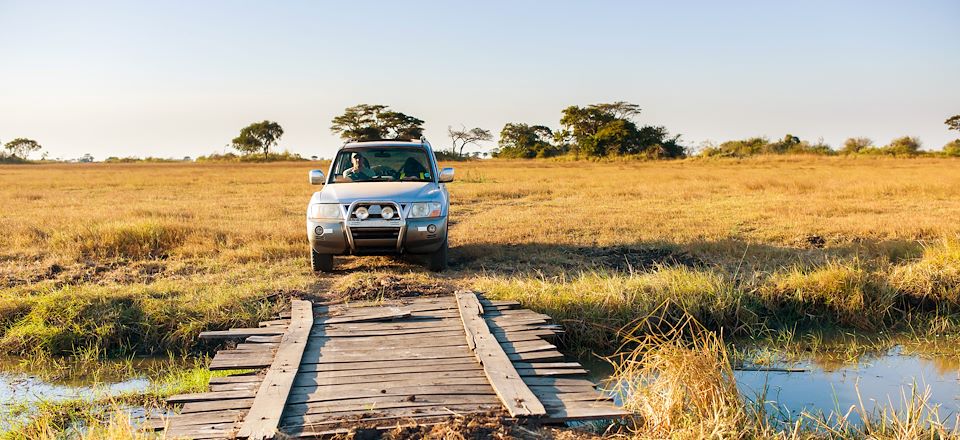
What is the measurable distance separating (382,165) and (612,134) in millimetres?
50776

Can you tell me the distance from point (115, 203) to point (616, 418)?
58.5 feet

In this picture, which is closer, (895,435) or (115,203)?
(895,435)

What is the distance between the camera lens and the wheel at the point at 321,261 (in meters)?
9.41

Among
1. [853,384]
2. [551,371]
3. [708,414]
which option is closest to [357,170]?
[551,371]

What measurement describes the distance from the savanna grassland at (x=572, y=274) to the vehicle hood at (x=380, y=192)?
3.11 feet

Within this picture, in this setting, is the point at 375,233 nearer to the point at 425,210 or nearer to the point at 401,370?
the point at 425,210

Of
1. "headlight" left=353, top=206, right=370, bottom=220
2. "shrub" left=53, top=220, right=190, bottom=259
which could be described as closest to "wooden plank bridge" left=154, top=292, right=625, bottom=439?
"headlight" left=353, top=206, right=370, bottom=220

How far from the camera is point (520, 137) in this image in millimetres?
75062

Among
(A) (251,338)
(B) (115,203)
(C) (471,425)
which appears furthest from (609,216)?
(B) (115,203)

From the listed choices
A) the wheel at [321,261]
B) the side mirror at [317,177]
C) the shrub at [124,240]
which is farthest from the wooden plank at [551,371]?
the shrub at [124,240]

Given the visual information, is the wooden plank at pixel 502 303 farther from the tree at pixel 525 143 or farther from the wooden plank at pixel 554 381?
the tree at pixel 525 143

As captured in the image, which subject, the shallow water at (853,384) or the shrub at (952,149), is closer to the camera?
the shallow water at (853,384)

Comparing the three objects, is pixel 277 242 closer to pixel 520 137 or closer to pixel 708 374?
pixel 708 374

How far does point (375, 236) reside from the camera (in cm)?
889
